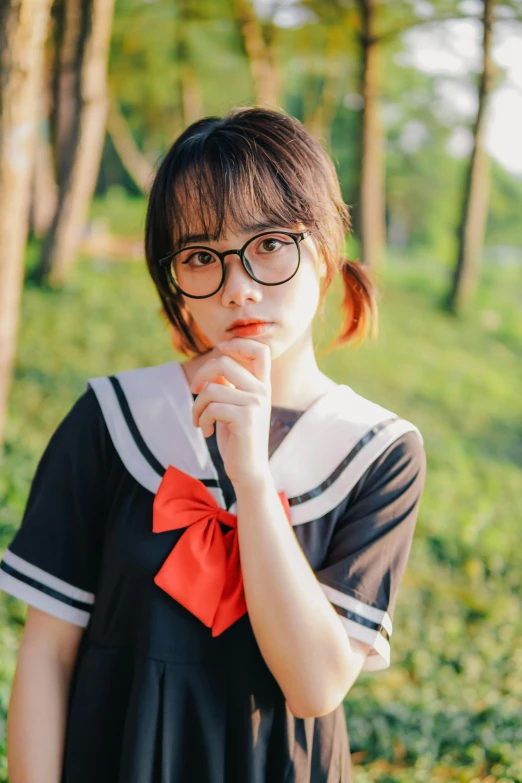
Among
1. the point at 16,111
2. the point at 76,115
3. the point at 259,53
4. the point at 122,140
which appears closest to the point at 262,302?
the point at 16,111

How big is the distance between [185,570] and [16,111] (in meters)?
2.25

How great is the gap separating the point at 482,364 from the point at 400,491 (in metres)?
6.55

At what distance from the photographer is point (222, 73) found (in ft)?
39.2

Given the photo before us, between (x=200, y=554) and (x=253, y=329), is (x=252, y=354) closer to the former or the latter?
(x=253, y=329)

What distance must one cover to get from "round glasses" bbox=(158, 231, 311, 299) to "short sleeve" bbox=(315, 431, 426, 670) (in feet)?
1.20

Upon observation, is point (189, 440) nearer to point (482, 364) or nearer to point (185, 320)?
point (185, 320)

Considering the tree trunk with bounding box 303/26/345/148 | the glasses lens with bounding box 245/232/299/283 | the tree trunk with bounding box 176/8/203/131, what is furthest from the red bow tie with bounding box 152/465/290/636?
the tree trunk with bounding box 303/26/345/148

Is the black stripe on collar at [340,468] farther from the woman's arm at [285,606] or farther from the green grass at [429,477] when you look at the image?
the green grass at [429,477]

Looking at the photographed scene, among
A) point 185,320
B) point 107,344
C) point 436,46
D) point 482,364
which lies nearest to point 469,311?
point 482,364

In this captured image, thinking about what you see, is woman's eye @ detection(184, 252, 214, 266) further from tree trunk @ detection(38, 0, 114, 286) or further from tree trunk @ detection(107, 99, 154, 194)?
tree trunk @ detection(107, 99, 154, 194)

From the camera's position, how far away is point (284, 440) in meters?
1.30

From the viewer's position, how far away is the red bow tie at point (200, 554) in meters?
1.19

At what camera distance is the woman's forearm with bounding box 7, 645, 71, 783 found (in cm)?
122

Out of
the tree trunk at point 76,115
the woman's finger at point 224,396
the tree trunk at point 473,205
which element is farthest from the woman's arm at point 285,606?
the tree trunk at point 473,205
